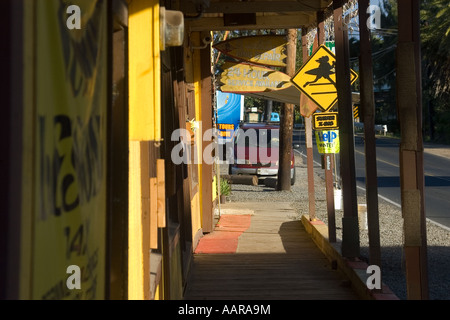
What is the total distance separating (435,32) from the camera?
4384 cm

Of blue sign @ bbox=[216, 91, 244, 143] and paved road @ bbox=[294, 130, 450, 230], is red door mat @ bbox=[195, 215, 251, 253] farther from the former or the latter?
blue sign @ bbox=[216, 91, 244, 143]

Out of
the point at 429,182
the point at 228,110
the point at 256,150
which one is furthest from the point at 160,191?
the point at 256,150

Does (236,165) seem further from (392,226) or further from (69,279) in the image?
(69,279)

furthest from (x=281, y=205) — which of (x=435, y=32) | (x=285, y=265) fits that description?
(x=435, y=32)

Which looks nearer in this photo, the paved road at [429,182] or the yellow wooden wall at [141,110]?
the yellow wooden wall at [141,110]

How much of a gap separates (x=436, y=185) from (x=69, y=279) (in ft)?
74.3

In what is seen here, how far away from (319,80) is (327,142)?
11.7 ft

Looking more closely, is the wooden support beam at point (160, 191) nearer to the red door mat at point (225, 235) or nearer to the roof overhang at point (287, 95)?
the red door mat at point (225, 235)

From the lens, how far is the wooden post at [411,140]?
4.62 m

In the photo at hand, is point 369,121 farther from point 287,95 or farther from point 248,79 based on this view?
point 287,95

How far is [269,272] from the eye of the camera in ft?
28.7

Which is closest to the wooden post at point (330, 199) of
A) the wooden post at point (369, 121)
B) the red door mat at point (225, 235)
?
the red door mat at point (225, 235)

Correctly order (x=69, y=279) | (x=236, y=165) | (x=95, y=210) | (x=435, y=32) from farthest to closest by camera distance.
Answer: (x=435, y=32)
(x=236, y=165)
(x=95, y=210)
(x=69, y=279)

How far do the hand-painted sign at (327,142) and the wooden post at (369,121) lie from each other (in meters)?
6.36
